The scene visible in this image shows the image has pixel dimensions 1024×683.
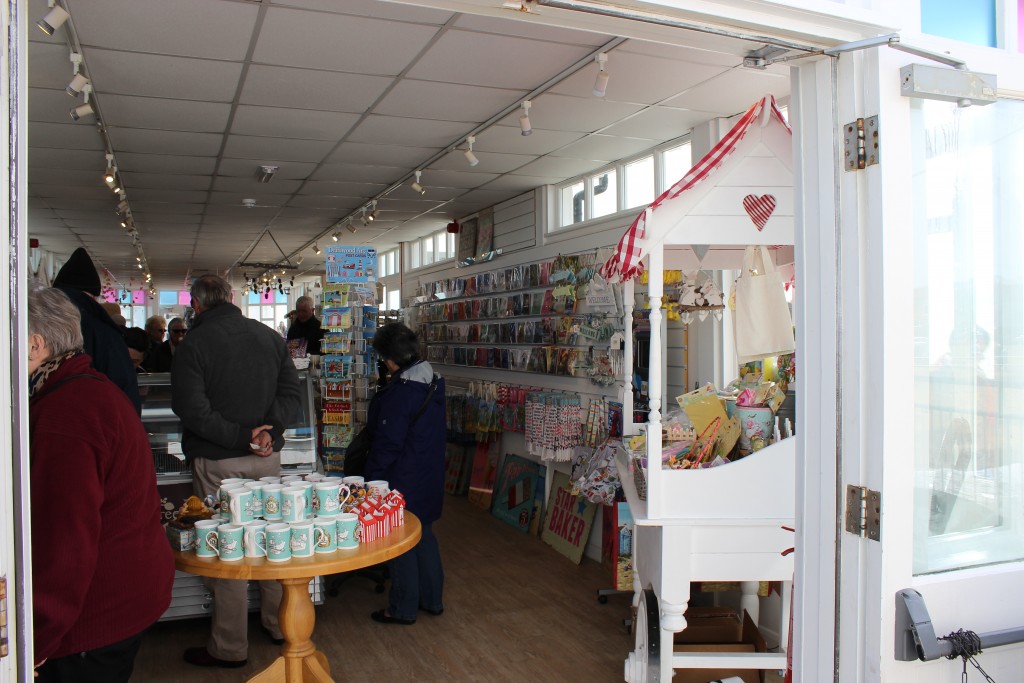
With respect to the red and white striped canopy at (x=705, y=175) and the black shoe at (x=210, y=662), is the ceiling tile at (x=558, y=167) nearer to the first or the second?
the red and white striped canopy at (x=705, y=175)

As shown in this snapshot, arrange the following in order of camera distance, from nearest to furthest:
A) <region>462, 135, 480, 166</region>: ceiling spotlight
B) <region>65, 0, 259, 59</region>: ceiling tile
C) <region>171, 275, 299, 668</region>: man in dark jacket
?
<region>65, 0, 259, 59</region>: ceiling tile, <region>171, 275, 299, 668</region>: man in dark jacket, <region>462, 135, 480, 166</region>: ceiling spotlight

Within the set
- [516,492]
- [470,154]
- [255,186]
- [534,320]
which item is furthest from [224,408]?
[255,186]

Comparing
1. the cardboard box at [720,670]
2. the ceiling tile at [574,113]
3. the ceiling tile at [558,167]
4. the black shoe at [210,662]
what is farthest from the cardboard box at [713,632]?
the ceiling tile at [558,167]

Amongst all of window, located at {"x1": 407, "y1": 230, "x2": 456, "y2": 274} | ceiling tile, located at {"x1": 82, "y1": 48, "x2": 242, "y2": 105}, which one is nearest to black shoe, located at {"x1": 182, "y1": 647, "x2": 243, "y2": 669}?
ceiling tile, located at {"x1": 82, "y1": 48, "x2": 242, "y2": 105}

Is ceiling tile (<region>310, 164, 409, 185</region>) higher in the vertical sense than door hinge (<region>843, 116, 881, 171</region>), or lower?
higher

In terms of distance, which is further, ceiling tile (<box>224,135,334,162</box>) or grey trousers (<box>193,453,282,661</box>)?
ceiling tile (<box>224,135,334,162</box>)

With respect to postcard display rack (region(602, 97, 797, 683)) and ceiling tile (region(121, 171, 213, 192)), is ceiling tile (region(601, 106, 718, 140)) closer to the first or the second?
A: postcard display rack (region(602, 97, 797, 683))

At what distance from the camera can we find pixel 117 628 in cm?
222

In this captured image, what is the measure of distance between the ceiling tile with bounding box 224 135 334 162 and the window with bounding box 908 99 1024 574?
4.69 metres

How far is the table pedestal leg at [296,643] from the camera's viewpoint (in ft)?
10.1

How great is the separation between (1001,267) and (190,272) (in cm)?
1849

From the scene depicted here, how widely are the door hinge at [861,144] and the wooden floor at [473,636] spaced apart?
2.97m

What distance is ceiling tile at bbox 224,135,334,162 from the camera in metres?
5.75

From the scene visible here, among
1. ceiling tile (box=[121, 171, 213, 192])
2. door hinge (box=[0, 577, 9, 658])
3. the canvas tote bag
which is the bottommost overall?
door hinge (box=[0, 577, 9, 658])
